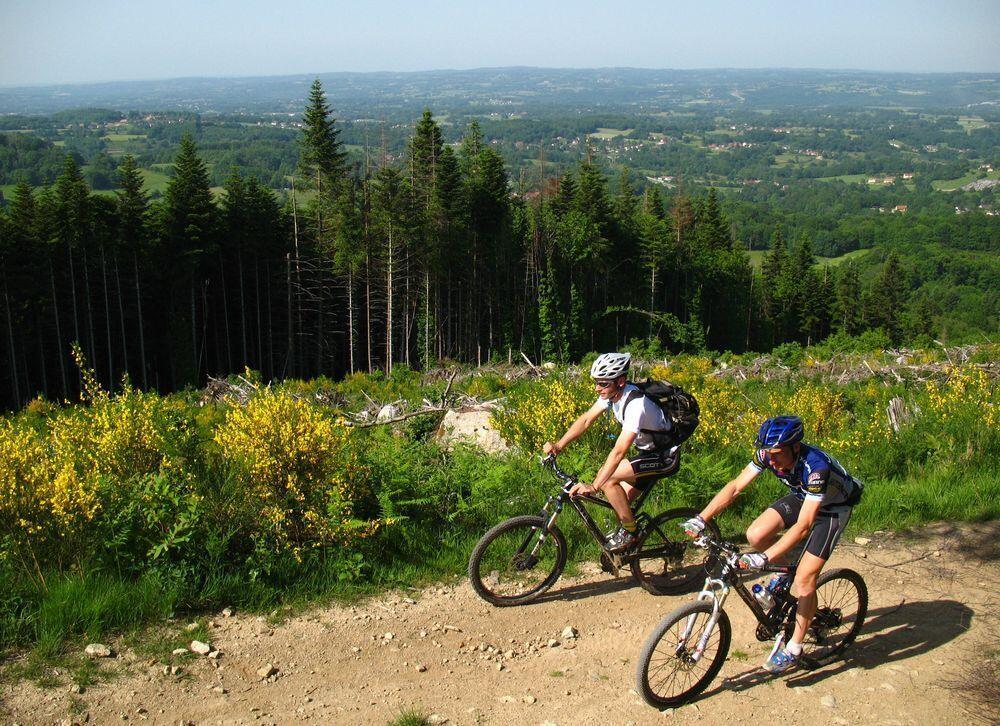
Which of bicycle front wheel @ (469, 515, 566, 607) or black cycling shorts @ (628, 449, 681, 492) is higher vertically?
black cycling shorts @ (628, 449, 681, 492)

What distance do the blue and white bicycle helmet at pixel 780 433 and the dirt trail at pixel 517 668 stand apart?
67.2 inches

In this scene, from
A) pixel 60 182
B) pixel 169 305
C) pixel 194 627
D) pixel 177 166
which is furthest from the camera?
pixel 169 305

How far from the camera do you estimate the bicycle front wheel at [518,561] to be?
6.39 metres

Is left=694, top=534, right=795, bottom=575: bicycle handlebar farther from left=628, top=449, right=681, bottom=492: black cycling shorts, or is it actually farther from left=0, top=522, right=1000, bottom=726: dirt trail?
left=628, top=449, right=681, bottom=492: black cycling shorts

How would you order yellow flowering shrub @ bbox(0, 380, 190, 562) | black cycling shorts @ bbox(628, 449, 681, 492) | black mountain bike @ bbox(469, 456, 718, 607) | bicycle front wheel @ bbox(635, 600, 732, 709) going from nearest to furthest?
bicycle front wheel @ bbox(635, 600, 732, 709)
yellow flowering shrub @ bbox(0, 380, 190, 562)
black cycling shorts @ bbox(628, 449, 681, 492)
black mountain bike @ bbox(469, 456, 718, 607)

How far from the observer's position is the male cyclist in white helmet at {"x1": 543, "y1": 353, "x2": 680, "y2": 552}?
6.07 meters

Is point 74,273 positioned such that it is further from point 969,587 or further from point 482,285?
point 969,587

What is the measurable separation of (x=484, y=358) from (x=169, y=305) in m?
21.3

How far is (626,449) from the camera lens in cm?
604

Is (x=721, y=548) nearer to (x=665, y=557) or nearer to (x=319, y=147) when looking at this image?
(x=665, y=557)

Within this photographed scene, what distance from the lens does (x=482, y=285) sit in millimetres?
52375

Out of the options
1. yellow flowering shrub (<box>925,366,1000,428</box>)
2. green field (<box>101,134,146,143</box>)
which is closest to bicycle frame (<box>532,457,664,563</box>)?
yellow flowering shrub (<box>925,366,1000,428</box>)

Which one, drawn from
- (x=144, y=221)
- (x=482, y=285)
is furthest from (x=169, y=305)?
(x=482, y=285)

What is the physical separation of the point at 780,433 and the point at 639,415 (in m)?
1.33
